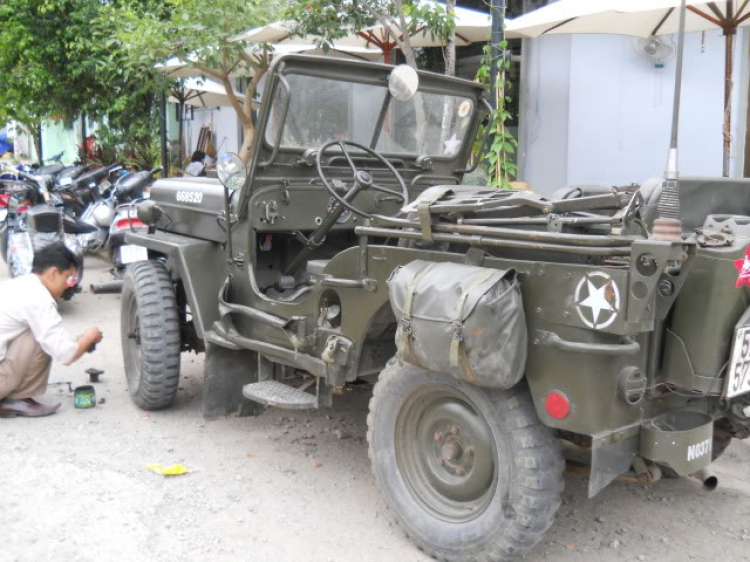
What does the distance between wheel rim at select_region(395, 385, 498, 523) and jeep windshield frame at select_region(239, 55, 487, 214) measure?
1608mm

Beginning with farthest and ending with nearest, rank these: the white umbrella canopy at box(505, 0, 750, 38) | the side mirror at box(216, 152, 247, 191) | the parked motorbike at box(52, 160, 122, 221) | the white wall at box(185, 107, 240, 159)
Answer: the white wall at box(185, 107, 240, 159) < the parked motorbike at box(52, 160, 122, 221) < the white umbrella canopy at box(505, 0, 750, 38) < the side mirror at box(216, 152, 247, 191)

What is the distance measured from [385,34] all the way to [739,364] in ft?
21.5

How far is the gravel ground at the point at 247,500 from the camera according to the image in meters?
3.28

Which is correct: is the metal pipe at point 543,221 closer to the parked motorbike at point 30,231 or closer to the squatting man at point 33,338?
the squatting man at point 33,338

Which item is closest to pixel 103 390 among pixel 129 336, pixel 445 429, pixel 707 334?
pixel 129 336

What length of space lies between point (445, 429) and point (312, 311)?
3.09 ft

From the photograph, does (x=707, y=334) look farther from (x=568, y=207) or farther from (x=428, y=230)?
(x=428, y=230)

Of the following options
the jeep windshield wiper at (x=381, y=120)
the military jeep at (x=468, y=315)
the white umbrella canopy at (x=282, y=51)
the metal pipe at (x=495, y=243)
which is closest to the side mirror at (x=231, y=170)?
the military jeep at (x=468, y=315)

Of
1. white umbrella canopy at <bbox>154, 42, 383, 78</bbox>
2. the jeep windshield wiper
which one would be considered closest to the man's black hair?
the jeep windshield wiper

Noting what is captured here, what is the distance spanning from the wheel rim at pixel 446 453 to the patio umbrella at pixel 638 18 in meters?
4.11

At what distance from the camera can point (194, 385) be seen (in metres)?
5.59

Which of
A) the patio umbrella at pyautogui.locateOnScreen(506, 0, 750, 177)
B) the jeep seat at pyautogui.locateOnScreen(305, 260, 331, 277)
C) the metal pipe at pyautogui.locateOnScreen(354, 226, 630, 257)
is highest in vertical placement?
the patio umbrella at pyautogui.locateOnScreen(506, 0, 750, 177)

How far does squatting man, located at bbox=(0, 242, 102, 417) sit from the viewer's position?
472cm

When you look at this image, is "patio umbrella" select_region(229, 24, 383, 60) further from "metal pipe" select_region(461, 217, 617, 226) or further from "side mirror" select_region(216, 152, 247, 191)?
"metal pipe" select_region(461, 217, 617, 226)
